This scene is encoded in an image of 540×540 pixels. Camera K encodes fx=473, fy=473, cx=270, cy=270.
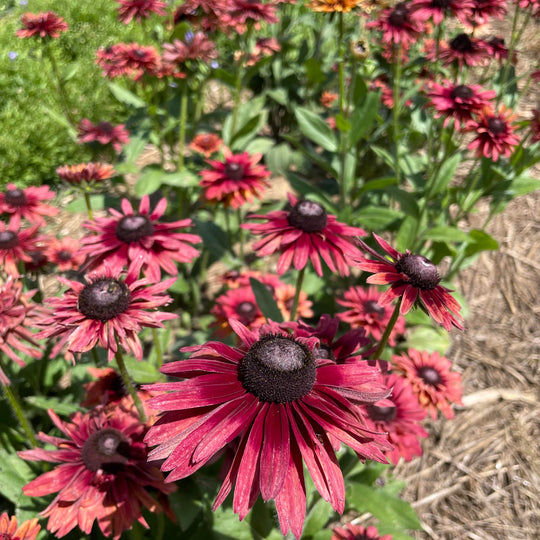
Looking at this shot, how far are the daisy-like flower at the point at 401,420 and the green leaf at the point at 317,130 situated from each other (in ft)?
4.65

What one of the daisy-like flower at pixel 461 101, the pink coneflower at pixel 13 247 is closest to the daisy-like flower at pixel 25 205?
the pink coneflower at pixel 13 247

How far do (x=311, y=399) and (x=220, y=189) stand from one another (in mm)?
1458

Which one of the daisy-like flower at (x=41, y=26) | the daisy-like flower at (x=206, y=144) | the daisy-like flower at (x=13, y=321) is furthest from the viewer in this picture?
the daisy-like flower at (x=206, y=144)

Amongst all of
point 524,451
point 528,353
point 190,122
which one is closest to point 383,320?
point 524,451

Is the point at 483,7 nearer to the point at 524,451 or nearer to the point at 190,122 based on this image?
the point at 190,122

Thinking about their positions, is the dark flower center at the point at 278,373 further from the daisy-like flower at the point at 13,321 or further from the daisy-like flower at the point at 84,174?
the daisy-like flower at the point at 84,174

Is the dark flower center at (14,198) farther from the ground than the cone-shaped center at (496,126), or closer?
closer

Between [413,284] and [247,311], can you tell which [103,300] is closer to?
[413,284]

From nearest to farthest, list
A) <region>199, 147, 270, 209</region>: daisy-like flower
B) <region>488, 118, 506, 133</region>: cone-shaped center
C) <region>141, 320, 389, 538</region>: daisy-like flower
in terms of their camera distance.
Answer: <region>141, 320, 389, 538</region>: daisy-like flower
<region>488, 118, 506, 133</region>: cone-shaped center
<region>199, 147, 270, 209</region>: daisy-like flower

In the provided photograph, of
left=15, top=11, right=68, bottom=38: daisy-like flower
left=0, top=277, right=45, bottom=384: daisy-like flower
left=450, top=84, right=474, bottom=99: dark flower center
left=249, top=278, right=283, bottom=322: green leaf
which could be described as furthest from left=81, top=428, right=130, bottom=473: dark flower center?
left=15, top=11, right=68, bottom=38: daisy-like flower

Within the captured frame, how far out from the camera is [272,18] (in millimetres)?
2578

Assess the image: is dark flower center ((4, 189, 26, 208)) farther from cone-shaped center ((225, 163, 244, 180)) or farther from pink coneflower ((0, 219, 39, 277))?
cone-shaped center ((225, 163, 244, 180))

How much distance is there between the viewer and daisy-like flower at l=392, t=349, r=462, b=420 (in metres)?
1.80

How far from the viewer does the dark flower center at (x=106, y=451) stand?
1.20 metres
